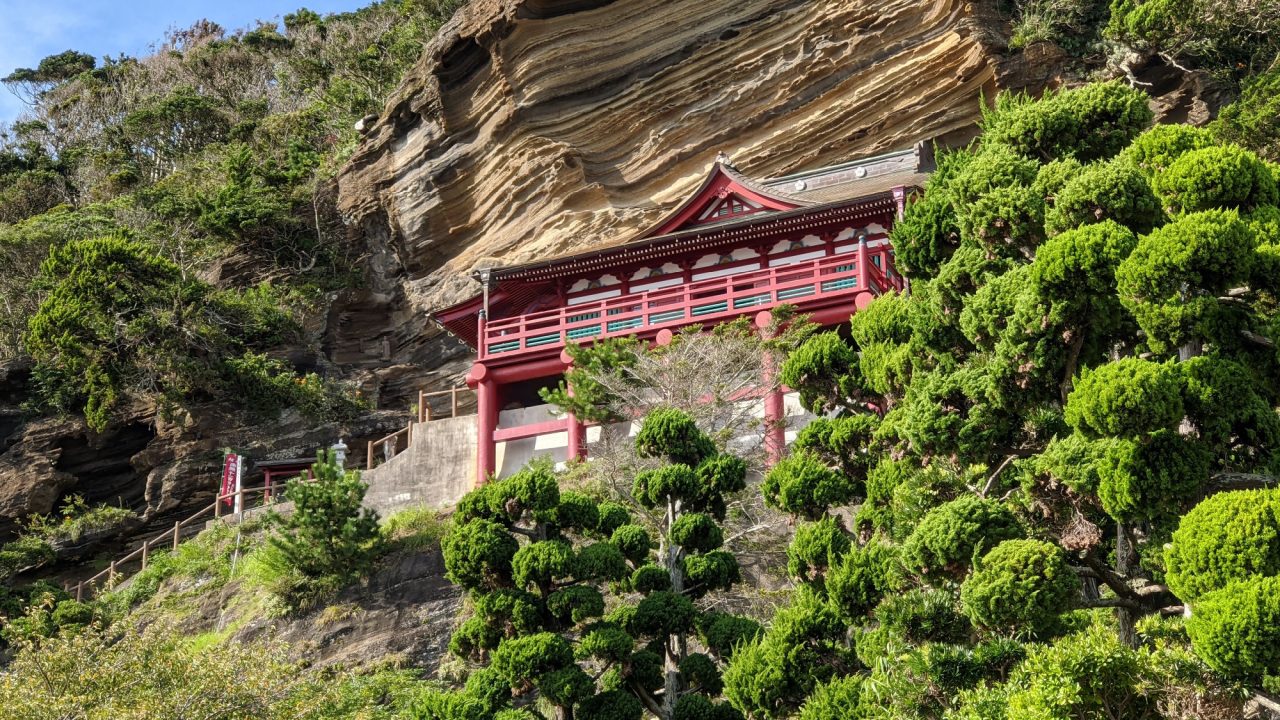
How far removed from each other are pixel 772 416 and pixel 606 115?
43.0ft

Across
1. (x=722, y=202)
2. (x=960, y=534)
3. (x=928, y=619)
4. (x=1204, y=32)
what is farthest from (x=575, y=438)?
(x=1204, y=32)

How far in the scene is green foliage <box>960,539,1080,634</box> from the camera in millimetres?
10258

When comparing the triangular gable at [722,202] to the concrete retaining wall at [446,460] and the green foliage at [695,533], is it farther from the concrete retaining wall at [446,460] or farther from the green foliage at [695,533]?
the green foliage at [695,533]

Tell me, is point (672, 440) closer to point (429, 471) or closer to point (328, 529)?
point (328, 529)

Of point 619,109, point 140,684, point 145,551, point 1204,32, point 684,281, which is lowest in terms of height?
point 140,684

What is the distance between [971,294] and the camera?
12531 millimetres

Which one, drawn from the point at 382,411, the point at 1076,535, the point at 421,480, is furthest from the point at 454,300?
the point at 1076,535

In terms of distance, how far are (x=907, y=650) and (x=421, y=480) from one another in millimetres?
14093

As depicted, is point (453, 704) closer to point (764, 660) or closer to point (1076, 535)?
point (764, 660)

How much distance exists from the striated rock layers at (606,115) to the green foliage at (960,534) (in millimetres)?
19531

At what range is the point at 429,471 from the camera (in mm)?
24141

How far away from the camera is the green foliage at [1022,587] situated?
1026 centimetres

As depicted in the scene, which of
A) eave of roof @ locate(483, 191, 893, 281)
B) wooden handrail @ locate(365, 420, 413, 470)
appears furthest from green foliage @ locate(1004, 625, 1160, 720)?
wooden handrail @ locate(365, 420, 413, 470)

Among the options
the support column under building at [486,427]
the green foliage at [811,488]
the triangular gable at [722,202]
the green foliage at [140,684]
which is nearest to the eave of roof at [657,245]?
the triangular gable at [722,202]
